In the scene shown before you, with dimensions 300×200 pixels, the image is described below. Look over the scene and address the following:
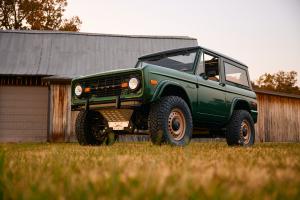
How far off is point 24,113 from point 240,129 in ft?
36.6

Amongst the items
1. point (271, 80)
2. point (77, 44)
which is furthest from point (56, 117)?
point (271, 80)

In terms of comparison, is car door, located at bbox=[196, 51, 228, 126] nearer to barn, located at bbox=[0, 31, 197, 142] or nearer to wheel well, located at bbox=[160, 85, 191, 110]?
wheel well, located at bbox=[160, 85, 191, 110]

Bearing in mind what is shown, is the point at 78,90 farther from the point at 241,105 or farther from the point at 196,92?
the point at 241,105

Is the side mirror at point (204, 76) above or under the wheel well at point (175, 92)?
above

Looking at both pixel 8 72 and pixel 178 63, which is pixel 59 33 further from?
pixel 178 63

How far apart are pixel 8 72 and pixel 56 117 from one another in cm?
300

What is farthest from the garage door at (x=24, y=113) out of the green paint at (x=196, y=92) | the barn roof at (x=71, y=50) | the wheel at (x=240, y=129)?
the wheel at (x=240, y=129)

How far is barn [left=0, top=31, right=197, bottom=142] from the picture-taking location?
14.0 metres

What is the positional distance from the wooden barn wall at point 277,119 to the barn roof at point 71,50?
5.07m

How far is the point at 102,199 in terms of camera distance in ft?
3.47

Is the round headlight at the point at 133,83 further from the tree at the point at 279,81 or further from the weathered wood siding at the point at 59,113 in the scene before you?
the tree at the point at 279,81

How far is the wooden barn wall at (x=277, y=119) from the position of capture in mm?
17234

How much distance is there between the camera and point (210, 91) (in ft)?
20.2

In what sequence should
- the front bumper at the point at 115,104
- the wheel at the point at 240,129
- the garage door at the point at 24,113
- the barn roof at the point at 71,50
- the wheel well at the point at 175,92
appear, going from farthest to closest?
the barn roof at the point at 71,50, the garage door at the point at 24,113, the wheel at the point at 240,129, the wheel well at the point at 175,92, the front bumper at the point at 115,104
